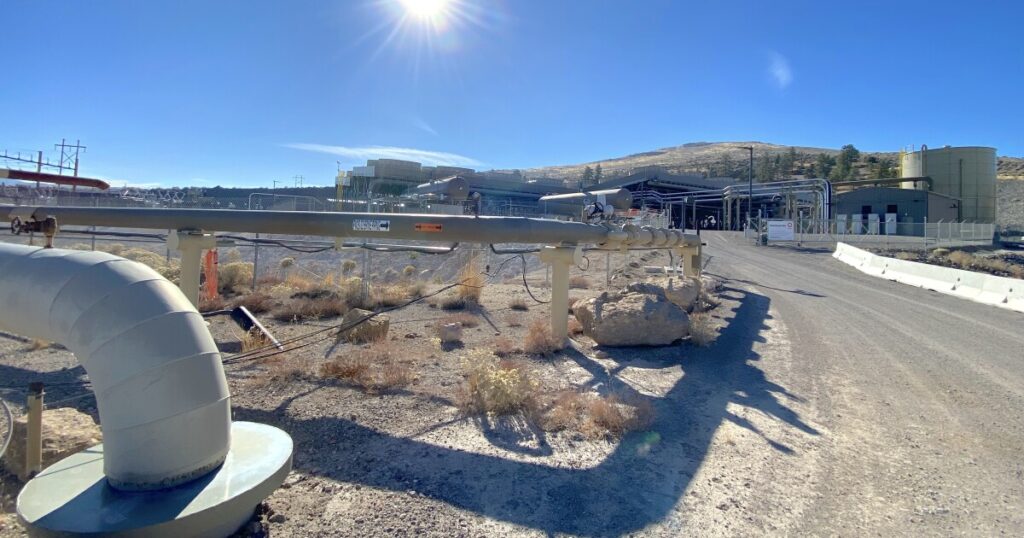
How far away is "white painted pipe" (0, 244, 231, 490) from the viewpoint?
9.13 ft

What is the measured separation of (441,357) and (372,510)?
437 cm

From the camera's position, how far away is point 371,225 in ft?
23.9

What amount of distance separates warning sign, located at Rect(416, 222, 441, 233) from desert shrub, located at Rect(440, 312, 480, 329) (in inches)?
142

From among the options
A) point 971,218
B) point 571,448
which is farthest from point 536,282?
point 971,218

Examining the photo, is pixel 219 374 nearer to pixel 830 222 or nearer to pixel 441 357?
pixel 441 357

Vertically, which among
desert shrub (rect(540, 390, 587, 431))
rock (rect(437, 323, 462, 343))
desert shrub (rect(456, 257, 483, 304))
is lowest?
desert shrub (rect(540, 390, 587, 431))

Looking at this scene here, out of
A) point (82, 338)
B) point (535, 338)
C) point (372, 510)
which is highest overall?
point (82, 338)

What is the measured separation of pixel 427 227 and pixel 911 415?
6.27 meters

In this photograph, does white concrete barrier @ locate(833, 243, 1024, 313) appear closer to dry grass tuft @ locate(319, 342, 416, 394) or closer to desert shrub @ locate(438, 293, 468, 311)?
desert shrub @ locate(438, 293, 468, 311)

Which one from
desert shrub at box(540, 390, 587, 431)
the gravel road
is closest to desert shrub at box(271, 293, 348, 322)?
desert shrub at box(540, 390, 587, 431)

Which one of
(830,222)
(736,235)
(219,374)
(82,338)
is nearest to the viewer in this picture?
(82,338)

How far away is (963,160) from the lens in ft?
180

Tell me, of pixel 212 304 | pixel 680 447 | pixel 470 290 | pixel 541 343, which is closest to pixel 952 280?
pixel 470 290

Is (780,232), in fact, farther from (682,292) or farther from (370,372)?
(370,372)
